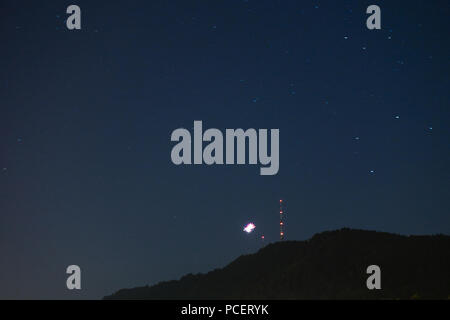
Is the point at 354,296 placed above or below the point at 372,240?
below

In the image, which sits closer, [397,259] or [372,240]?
[397,259]

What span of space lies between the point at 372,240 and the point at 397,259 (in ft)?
15.5

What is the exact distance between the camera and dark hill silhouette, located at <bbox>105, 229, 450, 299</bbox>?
36875mm

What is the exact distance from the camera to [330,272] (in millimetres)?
41188

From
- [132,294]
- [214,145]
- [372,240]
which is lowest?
[132,294]

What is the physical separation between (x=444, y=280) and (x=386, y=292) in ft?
14.5

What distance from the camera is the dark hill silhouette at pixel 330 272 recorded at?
36.9m

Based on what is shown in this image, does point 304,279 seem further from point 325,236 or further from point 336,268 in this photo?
point 325,236

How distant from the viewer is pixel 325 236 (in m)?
48.7

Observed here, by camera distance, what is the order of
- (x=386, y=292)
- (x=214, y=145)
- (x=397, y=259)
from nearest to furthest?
(x=214, y=145)
(x=386, y=292)
(x=397, y=259)
